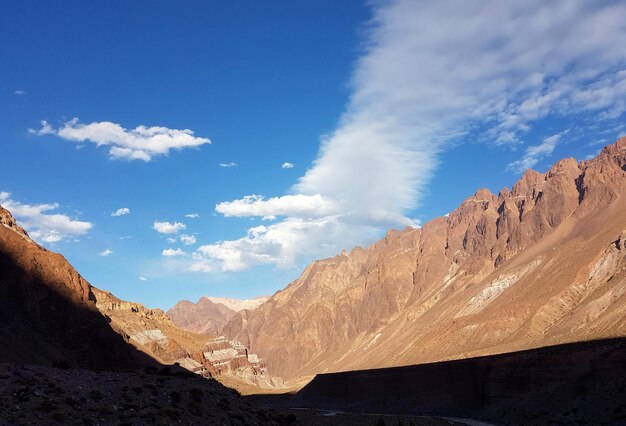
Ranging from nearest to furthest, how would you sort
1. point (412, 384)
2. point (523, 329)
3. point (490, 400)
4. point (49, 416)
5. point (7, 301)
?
1. point (49, 416)
2. point (490, 400)
3. point (7, 301)
4. point (412, 384)
5. point (523, 329)

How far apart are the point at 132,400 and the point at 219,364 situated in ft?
494

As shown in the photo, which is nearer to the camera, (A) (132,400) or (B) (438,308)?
(A) (132,400)

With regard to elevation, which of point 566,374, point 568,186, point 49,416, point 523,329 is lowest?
point 49,416

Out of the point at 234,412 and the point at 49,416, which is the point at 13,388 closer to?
the point at 49,416

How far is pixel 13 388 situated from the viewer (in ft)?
65.9

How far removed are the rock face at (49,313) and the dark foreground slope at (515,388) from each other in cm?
3942

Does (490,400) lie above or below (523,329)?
below

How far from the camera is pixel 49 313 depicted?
82.1 metres

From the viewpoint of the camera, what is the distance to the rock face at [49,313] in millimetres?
75688

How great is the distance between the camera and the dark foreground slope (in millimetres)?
49062

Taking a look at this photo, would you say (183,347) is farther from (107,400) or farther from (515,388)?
(107,400)

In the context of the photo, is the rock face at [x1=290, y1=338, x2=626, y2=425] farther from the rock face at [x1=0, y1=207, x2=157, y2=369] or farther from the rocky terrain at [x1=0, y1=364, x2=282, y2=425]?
the rock face at [x1=0, y1=207, x2=157, y2=369]

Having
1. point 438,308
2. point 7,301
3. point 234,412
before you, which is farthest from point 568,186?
point 234,412

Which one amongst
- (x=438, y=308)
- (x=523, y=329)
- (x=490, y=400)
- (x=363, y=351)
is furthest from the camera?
(x=363, y=351)
